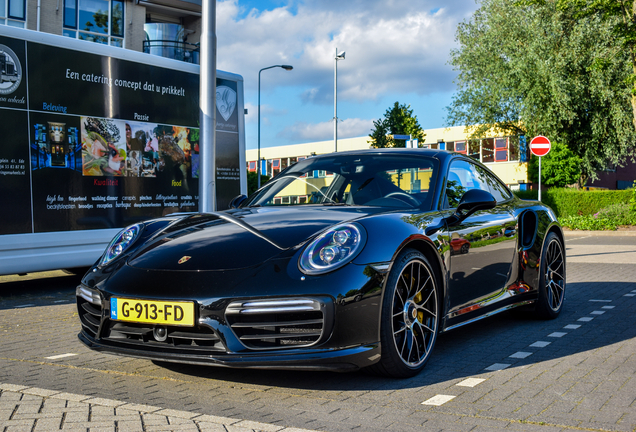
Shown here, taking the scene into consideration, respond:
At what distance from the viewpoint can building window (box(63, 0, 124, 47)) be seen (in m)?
21.7

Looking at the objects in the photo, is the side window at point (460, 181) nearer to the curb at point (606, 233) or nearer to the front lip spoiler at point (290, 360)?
the front lip spoiler at point (290, 360)

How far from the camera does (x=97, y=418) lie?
9.73 ft

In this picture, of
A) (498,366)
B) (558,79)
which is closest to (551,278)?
(498,366)

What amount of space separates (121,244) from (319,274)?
154 centimetres

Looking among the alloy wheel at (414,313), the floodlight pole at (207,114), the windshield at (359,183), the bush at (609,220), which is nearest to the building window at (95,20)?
the floodlight pole at (207,114)

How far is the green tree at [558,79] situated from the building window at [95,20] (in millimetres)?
15335

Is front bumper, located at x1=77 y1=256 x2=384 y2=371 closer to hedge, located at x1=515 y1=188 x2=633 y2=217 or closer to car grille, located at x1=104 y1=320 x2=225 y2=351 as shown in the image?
car grille, located at x1=104 y1=320 x2=225 y2=351

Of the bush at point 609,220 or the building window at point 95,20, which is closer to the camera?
the bush at point 609,220

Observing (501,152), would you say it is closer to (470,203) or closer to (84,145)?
(84,145)

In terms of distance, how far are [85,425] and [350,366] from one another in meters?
1.27

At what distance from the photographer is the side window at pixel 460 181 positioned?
459 centimetres

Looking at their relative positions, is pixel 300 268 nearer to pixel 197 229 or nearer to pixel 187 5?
pixel 197 229

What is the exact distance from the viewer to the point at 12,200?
714 centimetres

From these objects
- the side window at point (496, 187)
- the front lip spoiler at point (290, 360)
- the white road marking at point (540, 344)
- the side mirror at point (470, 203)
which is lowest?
the white road marking at point (540, 344)
